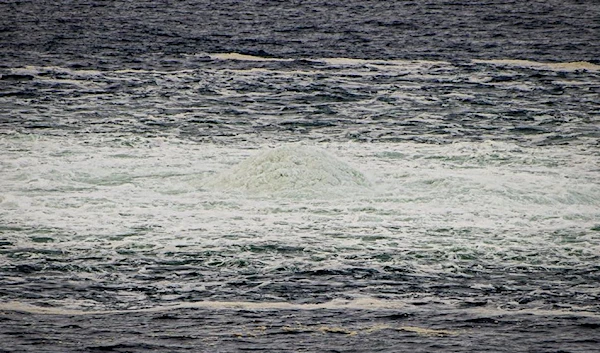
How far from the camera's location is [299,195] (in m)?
15.0

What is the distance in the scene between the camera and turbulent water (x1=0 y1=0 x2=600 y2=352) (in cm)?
1008

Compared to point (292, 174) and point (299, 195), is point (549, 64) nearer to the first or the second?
point (292, 174)

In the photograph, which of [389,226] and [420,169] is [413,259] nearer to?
[389,226]

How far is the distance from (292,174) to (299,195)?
0.54 m

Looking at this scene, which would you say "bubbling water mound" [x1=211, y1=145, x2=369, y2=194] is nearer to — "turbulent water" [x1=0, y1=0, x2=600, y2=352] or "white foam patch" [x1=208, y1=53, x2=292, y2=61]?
"turbulent water" [x1=0, y1=0, x2=600, y2=352]

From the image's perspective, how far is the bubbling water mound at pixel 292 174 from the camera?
1535 cm

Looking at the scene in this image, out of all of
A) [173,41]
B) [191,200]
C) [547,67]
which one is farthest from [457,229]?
[173,41]

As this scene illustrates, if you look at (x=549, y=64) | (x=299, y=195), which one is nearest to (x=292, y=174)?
(x=299, y=195)

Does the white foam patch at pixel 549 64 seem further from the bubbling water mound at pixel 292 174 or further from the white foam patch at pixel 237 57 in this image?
the bubbling water mound at pixel 292 174

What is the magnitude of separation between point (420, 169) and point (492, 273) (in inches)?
215

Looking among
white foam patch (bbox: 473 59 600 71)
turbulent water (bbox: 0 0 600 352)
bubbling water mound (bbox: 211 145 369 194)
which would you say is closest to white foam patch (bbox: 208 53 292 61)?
turbulent water (bbox: 0 0 600 352)

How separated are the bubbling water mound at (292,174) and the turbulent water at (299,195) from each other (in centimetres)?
4

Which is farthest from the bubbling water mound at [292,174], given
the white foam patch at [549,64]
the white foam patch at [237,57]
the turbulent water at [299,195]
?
the white foam patch at [549,64]

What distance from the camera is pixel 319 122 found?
22516mm
